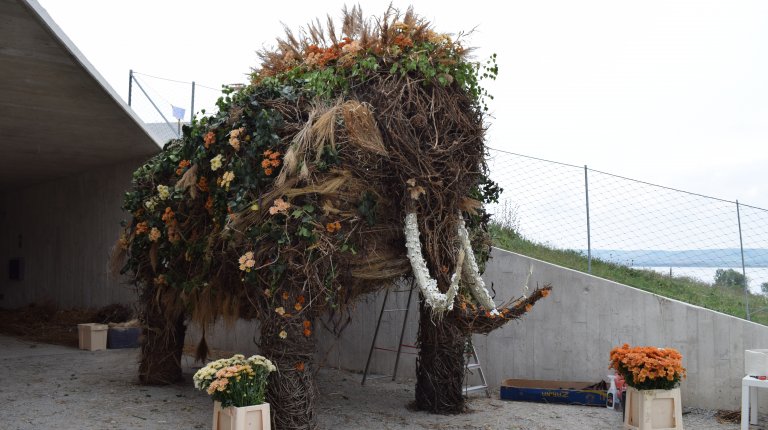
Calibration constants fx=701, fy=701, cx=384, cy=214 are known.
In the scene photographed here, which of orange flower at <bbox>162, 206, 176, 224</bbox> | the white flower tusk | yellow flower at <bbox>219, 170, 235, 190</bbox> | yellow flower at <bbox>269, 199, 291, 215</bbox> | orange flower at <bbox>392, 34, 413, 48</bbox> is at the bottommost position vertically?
the white flower tusk

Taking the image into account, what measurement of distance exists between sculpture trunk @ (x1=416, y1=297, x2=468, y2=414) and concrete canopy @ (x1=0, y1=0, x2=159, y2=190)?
551 centimetres

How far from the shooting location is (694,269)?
884 cm

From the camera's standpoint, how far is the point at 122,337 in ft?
39.3

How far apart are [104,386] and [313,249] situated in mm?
4301

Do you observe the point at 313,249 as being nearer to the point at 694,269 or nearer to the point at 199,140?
the point at 199,140

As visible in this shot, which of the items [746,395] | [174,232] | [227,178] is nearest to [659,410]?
[746,395]

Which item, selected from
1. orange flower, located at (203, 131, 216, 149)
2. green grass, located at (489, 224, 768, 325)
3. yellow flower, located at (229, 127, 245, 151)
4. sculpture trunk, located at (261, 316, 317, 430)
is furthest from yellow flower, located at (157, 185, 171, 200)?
green grass, located at (489, 224, 768, 325)

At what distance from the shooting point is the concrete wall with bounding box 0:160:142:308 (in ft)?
46.5

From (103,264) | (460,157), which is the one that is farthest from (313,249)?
(103,264)

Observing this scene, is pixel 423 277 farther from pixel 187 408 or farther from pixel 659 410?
pixel 187 408

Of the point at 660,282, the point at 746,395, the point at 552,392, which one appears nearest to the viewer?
the point at 746,395

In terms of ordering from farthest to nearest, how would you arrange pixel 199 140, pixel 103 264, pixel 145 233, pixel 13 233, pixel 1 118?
1. pixel 13 233
2. pixel 103 264
3. pixel 1 118
4. pixel 145 233
5. pixel 199 140

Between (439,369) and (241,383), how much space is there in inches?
97.5

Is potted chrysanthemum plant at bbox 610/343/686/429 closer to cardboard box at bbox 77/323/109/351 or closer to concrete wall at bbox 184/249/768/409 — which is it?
concrete wall at bbox 184/249/768/409
